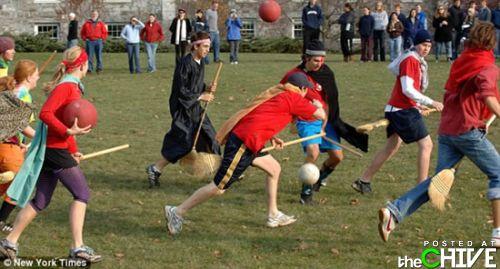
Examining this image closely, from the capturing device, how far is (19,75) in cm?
866

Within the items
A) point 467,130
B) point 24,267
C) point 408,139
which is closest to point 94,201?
point 24,267

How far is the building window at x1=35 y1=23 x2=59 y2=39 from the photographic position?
44.3m

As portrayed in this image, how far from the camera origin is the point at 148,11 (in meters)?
44.2

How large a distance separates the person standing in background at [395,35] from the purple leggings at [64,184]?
66.6 ft

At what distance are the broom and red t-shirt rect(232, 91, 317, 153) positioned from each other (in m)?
2.14

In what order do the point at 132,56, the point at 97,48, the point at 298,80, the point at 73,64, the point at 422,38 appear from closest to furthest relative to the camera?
the point at 73,64 < the point at 298,80 < the point at 422,38 < the point at 132,56 < the point at 97,48

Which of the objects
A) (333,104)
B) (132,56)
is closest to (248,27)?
(132,56)

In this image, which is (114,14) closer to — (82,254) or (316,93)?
(316,93)

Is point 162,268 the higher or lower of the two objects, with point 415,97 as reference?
lower

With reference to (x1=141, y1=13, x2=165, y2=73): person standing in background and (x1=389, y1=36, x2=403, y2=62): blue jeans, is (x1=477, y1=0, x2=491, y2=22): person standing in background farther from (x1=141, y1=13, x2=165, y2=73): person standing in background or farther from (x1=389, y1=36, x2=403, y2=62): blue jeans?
(x1=141, y1=13, x2=165, y2=73): person standing in background

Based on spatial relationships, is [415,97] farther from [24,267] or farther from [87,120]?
[24,267]

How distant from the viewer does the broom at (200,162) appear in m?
10.7

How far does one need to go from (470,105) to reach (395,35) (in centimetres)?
1958

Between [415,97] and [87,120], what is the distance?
12.3 ft
